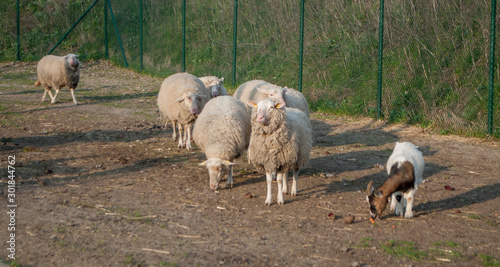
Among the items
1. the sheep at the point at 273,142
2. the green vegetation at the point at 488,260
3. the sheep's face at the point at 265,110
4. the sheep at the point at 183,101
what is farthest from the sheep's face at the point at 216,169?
the green vegetation at the point at 488,260

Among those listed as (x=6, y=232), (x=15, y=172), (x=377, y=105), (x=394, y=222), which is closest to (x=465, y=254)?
(x=394, y=222)

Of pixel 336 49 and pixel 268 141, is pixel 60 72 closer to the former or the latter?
A: pixel 336 49

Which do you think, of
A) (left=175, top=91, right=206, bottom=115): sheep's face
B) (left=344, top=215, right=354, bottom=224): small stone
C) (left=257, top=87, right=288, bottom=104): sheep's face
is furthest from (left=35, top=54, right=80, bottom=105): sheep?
(left=344, top=215, right=354, bottom=224): small stone

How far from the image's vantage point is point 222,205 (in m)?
5.93

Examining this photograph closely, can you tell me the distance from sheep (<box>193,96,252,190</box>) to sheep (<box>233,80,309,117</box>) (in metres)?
0.82

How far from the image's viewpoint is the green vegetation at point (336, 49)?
10672mm

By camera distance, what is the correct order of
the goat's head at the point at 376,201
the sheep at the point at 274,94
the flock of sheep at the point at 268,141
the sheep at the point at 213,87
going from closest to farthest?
the goat's head at the point at 376,201
the flock of sheep at the point at 268,141
the sheep at the point at 274,94
the sheep at the point at 213,87

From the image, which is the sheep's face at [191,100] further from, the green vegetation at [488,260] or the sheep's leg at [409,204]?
the green vegetation at [488,260]

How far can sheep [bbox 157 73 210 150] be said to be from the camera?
859 centimetres

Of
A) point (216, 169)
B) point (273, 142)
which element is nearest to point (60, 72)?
point (216, 169)

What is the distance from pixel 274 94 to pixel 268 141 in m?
2.29

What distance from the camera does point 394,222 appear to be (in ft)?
17.7

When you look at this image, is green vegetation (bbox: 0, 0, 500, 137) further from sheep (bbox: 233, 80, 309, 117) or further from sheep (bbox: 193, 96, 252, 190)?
sheep (bbox: 193, 96, 252, 190)

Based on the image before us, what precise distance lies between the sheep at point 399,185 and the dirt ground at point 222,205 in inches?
7.0
